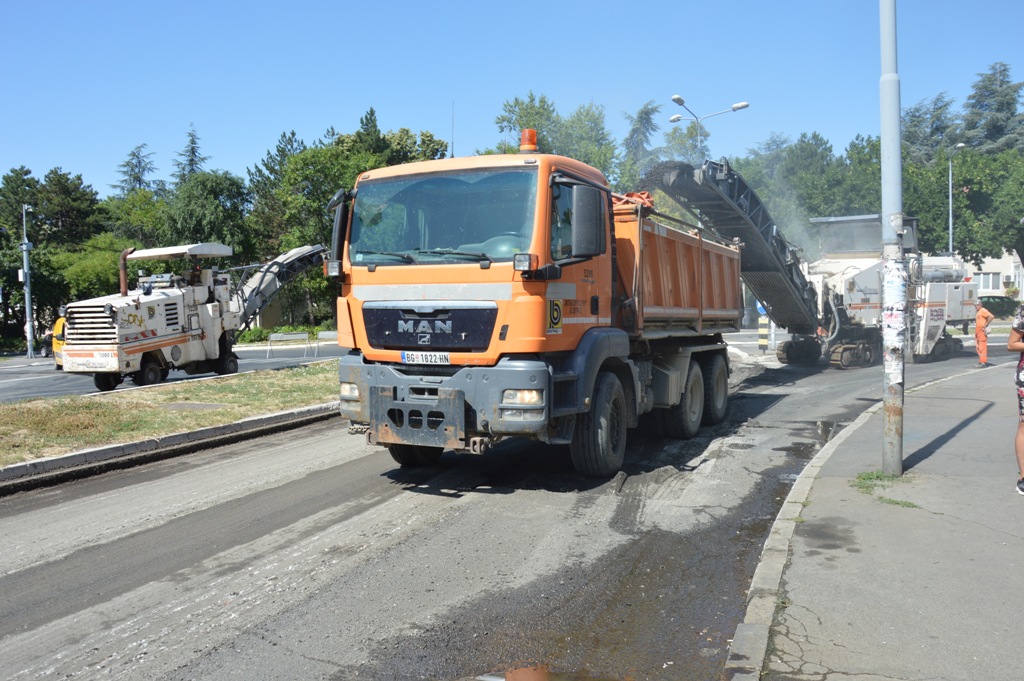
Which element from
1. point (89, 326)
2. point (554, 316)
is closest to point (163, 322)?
point (89, 326)

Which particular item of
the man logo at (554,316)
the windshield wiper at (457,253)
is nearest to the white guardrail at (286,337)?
the windshield wiper at (457,253)

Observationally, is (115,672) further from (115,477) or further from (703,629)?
(115,477)

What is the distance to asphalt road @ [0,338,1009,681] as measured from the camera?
432cm

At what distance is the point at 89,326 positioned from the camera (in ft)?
54.7

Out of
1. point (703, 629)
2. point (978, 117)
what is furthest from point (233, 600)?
point (978, 117)

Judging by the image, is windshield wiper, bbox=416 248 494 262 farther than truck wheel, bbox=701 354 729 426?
No

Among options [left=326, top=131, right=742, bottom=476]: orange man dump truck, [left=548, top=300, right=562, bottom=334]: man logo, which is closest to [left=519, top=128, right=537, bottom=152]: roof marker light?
[left=326, top=131, right=742, bottom=476]: orange man dump truck

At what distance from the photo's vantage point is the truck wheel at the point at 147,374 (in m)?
17.3

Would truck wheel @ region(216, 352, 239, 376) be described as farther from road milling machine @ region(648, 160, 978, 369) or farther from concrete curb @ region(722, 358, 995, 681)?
concrete curb @ region(722, 358, 995, 681)

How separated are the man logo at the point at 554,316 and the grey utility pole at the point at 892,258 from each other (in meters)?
3.04

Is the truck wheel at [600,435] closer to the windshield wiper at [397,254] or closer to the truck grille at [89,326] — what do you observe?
the windshield wiper at [397,254]

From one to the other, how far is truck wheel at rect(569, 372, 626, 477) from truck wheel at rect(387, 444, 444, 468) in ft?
5.26

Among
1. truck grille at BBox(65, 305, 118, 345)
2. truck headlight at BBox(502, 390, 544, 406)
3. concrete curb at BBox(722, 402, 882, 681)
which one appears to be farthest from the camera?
truck grille at BBox(65, 305, 118, 345)

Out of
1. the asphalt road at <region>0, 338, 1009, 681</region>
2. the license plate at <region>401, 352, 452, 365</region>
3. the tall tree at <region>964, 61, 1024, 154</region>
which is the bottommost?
the asphalt road at <region>0, 338, 1009, 681</region>
